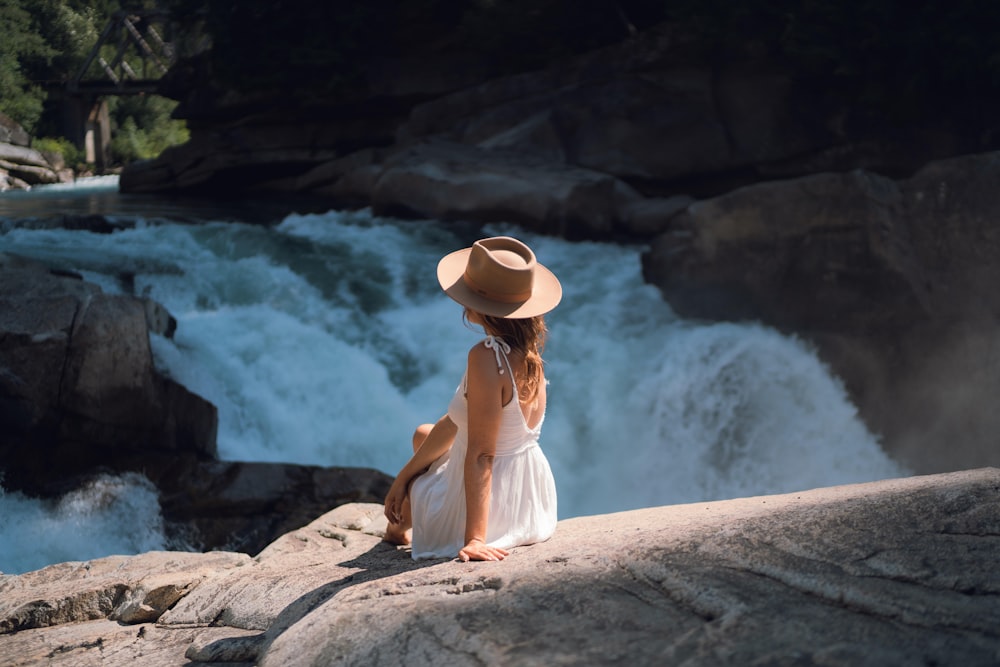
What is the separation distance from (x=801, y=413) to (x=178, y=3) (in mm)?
11839

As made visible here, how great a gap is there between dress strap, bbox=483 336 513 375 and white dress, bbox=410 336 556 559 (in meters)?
0.11

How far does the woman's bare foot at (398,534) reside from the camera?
11.1ft

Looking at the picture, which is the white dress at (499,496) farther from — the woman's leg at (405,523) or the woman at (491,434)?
the woman's leg at (405,523)

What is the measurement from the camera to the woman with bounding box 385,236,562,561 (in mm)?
2828

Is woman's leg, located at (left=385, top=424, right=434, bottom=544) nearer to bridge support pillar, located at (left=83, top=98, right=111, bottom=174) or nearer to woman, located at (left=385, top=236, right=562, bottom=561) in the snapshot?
woman, located at (left=385, top=236, right=562, bottom=561)

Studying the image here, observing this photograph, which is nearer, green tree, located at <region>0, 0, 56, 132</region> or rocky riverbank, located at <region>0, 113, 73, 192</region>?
green tree, located at <region>0, 0, 56, 132</region>

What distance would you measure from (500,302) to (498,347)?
0.13 m

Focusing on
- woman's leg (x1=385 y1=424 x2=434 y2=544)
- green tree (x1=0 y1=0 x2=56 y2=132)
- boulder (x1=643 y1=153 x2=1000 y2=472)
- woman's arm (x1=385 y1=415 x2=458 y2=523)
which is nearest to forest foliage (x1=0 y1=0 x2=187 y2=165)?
green tree (x1=0 y1=0 x2=56 y2=132)

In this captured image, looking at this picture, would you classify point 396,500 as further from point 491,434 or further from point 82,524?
point 82,524

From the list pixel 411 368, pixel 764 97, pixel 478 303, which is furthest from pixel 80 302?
pixel 764 97

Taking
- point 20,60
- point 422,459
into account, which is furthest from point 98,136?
point 422,459

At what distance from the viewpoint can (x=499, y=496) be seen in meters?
2.97

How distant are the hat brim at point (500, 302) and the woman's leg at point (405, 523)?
0.60 m

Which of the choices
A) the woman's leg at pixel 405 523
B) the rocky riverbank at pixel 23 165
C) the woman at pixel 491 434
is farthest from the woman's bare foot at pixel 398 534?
the rocky riverbank at pixel 23 165
